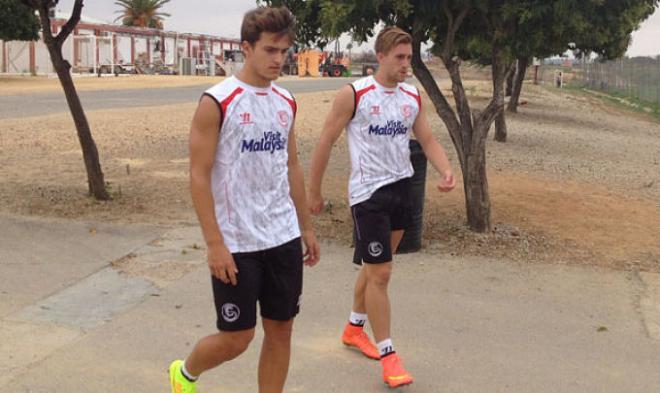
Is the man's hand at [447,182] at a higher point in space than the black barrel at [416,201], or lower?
higher

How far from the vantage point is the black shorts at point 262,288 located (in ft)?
10.5

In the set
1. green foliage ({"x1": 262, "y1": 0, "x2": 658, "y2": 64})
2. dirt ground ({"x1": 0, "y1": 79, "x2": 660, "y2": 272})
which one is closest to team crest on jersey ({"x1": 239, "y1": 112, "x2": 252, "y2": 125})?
green foliage ({"x1": 262, "y1": 0, "x2": 658, "y2": 64})

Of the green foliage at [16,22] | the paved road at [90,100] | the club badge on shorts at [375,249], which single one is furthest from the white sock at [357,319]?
the green foliage at [16,22]

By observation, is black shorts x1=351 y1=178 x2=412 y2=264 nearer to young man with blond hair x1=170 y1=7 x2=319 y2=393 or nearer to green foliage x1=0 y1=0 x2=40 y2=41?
young man with blond hair x1=170 y1=7 x2=319 y2=393

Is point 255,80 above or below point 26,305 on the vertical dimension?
above

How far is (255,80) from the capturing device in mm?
3133

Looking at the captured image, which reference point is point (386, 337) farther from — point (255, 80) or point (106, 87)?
point (106, 87)

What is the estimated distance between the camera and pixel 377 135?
4.30 m

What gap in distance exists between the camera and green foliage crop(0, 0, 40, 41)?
36.8 m

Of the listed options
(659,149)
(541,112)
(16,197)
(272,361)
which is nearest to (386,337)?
(272,361)

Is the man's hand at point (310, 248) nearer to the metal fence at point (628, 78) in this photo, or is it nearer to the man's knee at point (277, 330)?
the man's knee at point (277, 330)

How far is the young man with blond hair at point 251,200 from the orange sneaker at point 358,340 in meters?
1.18

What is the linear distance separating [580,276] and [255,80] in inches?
168

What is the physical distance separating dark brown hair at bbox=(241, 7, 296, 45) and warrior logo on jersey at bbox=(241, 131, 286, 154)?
1.25 ft
